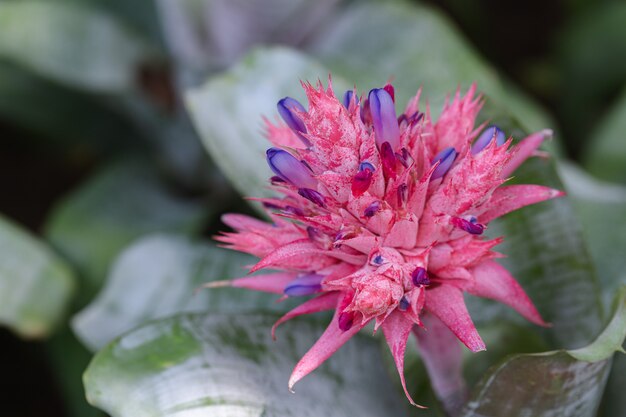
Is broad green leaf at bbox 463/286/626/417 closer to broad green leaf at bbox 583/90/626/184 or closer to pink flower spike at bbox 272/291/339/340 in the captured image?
pink flower spike at bbox 272/291/339/340

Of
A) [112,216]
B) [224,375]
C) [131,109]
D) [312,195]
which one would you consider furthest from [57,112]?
[312,195]

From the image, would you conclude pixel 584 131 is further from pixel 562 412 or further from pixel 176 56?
pixel 562 412

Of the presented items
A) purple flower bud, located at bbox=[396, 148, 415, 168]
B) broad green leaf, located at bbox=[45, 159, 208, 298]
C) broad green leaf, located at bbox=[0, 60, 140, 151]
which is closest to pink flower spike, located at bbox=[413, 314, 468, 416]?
purple flower bud, located at bbox=[396, 148, 415, 168]

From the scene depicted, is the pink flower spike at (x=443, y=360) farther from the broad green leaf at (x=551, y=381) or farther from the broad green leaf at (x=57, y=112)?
the broad green leaf at (x=57, y=112)

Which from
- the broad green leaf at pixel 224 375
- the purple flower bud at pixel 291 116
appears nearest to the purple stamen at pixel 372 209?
the purple flower bud at pixel 291 116

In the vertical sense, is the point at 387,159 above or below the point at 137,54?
above

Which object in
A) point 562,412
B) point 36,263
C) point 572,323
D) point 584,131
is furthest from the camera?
point 584,131

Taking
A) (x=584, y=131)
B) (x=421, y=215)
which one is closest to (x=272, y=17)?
(x=584, y=131)

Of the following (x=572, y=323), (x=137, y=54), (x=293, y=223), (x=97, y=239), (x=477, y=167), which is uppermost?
(x=477, y=167)

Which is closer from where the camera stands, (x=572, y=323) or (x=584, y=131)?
(x=572, y=323)

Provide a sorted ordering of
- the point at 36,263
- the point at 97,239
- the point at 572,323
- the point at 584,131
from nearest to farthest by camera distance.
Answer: the point at 572,323, the point at 36,263, the point at 97,239, the point at 584,131
